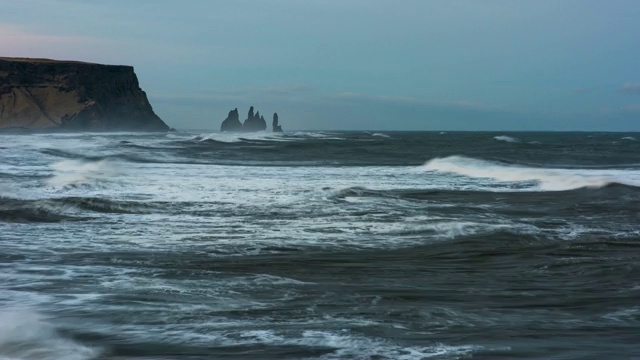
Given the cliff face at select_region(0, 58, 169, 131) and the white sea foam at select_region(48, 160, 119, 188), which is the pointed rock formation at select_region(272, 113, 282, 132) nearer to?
the cliff face at select_region(0, 58, 169, 131)

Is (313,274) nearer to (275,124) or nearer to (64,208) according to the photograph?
(64,208)

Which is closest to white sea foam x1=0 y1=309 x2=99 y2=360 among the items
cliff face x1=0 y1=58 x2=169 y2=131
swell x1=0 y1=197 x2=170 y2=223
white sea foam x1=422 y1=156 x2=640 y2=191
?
swell x1=0 y1=197 x2=170 y2=223

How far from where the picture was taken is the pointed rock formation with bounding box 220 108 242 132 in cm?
13912

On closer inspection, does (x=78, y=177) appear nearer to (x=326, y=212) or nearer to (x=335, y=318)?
(x=326, y=212)

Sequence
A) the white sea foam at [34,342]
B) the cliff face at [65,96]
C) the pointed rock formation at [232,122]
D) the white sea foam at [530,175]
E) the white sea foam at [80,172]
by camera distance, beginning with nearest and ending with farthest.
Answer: the white sea foam at [34,342] < the white sea foam at [80,172] < the white sea foam at [530,175] < the cliff face at [65,96] < the pointed rock formation at [232,122]

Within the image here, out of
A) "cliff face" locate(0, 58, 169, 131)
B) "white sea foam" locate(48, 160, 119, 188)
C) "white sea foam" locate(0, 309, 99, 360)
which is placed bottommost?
"white sea foam" locate(48, 160, 119, 188)

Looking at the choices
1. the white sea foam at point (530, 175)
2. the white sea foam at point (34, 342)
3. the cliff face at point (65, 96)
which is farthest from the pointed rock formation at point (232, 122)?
the white sea foam at point (34, 342)

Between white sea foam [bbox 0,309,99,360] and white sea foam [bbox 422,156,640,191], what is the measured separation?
18.0 meters

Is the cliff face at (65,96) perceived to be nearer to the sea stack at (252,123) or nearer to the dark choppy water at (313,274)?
the sea stack at (252,123)

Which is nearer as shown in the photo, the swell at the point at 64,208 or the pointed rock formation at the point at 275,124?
the swell at the point at 64,208

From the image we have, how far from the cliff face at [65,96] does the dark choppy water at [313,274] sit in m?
81.9

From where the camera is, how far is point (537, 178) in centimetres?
2645

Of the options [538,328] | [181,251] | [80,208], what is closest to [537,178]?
[80,208]

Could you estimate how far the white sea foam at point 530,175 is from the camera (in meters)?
24.0
